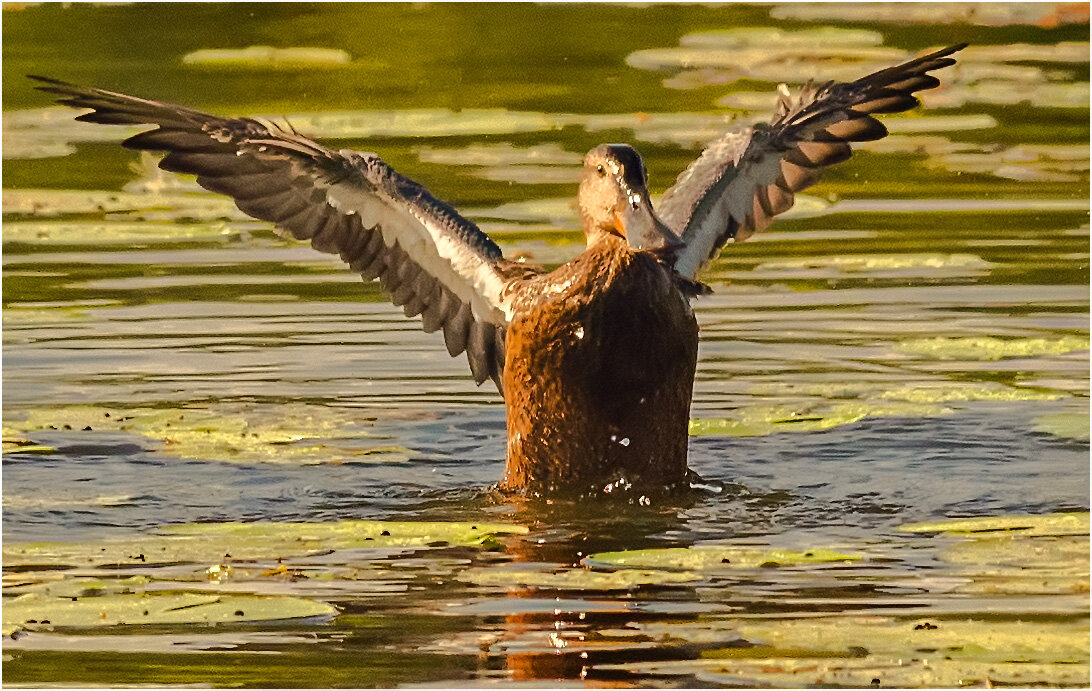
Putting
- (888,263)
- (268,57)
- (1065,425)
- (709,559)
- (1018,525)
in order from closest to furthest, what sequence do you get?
1. (709,559)
2. (1018,525)
3. (1065,425)
4. (888,263)
5. (268,57)

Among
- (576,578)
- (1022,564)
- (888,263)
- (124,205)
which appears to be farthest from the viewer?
(124,205)

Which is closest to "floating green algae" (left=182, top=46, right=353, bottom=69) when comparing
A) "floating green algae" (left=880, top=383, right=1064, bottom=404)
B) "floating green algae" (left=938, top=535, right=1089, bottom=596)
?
"floating green algae" (left=880, top=383, right=1064, bottom=404)


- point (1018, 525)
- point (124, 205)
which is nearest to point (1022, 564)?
point (1018, 525)

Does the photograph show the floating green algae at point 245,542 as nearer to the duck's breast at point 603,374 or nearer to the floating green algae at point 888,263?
the duck's breast at point 603,374

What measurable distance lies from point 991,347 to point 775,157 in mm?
1591

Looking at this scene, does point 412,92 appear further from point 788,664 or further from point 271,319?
point 788,664

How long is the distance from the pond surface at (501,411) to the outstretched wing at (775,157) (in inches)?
34.1

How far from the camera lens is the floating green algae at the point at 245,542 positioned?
7.46 meters

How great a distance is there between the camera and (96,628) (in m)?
6.56

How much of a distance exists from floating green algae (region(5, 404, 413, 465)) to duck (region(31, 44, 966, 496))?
2.04 ft

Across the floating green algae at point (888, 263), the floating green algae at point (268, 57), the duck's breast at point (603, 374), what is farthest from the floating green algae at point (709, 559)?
the floating green algae at point (268, 57)

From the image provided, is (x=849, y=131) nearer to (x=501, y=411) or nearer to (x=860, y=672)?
(x=501, y=411)

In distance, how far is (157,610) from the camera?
263 inches

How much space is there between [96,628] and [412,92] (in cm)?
1293
